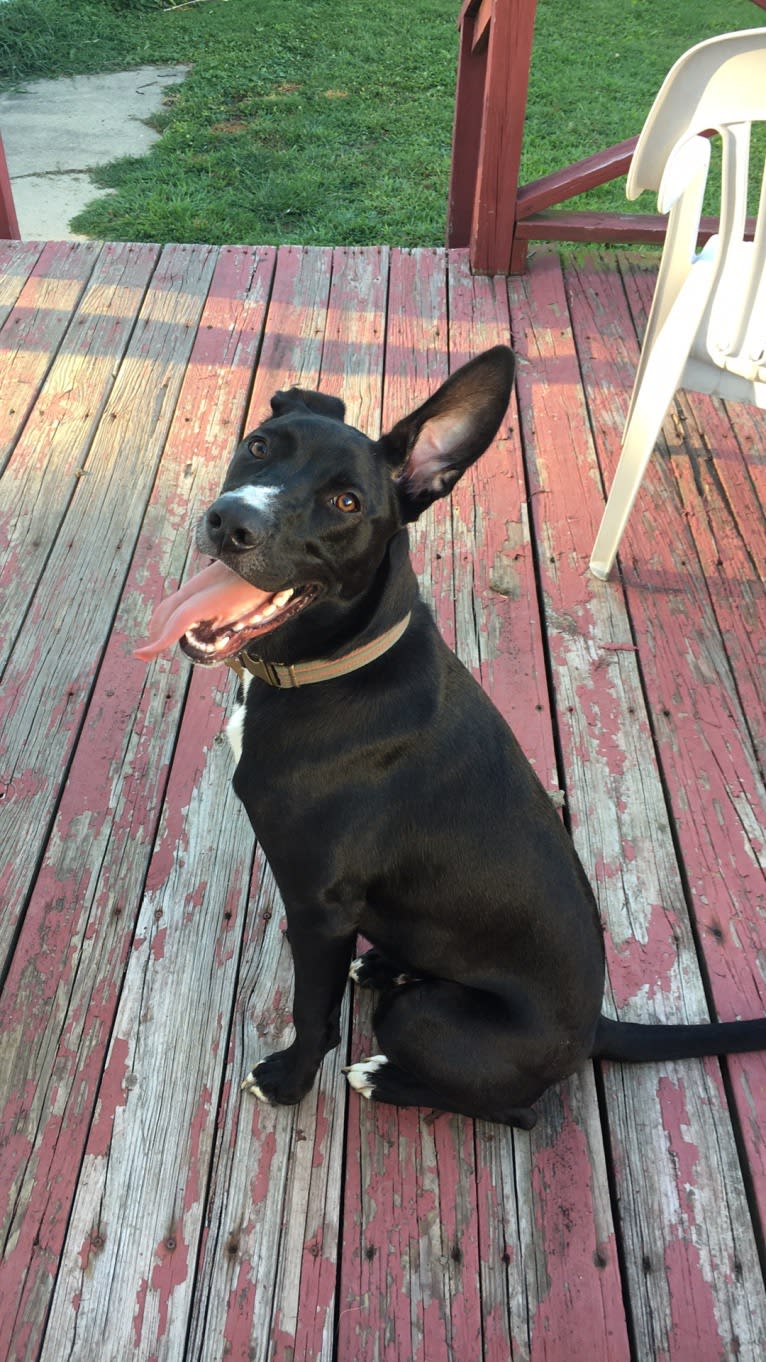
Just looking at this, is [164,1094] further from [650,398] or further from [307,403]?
[650,398]

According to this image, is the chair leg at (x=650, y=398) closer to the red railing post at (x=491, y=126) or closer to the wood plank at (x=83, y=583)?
the wood plank at (x=83, y=583)

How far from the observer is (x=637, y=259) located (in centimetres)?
454

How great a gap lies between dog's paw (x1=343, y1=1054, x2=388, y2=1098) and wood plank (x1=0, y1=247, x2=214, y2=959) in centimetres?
75

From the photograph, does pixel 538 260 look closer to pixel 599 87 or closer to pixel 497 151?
pixel 497 151

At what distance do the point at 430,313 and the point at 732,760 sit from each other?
2.34 m

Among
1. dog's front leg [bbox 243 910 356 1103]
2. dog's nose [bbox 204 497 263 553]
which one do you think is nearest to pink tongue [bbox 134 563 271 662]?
dog's nose [bbox 204 497 263 553]

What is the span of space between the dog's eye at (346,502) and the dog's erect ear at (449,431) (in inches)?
4.9

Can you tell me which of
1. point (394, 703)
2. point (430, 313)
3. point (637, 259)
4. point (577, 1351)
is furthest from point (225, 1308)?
point (637, 259)

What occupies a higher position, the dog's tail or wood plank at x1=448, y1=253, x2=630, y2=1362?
the dog's tail

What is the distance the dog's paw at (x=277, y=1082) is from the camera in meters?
1.91

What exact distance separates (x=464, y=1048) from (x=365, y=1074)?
0.96 feet

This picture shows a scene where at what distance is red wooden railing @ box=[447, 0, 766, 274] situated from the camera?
3.86 m

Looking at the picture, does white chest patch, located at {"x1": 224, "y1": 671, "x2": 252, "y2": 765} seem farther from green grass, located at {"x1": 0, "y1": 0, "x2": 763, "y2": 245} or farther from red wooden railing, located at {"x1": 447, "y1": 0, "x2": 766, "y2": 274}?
green grass, located at {"x1": 0, "y1": 0, "x2": 763, "y2": 245}

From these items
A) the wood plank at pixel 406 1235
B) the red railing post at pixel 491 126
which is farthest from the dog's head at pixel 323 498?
the red railing post at pixel 491 126
